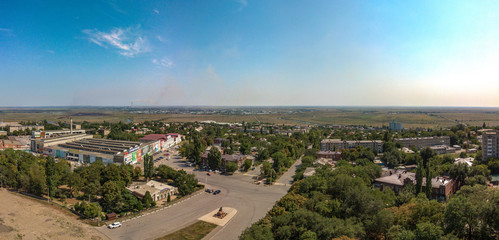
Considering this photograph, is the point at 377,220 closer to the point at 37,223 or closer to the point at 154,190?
the point at 154,190

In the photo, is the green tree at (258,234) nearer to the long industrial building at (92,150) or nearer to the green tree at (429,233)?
the green tree at (429,233)

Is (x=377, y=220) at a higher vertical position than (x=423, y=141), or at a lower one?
higher

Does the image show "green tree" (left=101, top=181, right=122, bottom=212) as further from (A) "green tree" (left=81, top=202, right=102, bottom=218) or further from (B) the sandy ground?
(B) the sandy ground

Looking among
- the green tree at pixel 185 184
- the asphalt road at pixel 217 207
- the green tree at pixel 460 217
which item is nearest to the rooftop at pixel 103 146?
the asphalt road at pixel 217 207

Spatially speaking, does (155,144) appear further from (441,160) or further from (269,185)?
(441,160)

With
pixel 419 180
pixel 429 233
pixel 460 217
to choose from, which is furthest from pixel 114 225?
pixel 419 180

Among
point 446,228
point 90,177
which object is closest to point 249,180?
point 90,177

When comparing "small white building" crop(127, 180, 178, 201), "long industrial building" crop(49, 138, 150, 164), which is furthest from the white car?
"long industrial building" crop(49, 138, 150, 164)
